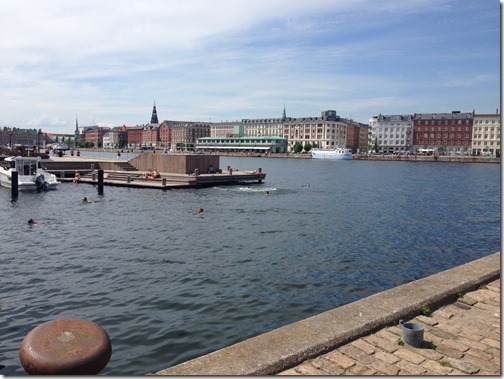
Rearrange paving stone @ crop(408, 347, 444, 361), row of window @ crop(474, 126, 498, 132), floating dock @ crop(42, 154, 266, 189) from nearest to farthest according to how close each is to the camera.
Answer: paving stone @ crop(408, 347, 444, 361) → floating dock @ crop(42, 154, 266, 189) → row of window @ crop(474, 126, 498, 132)

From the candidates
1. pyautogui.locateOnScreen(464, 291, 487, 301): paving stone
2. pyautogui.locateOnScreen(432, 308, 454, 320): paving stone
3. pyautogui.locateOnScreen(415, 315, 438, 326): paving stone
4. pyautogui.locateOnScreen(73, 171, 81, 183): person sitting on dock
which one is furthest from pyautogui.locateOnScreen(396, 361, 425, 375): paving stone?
pyautogui.locateOnScreen(73, 171, 81, 183): person sitting on dock

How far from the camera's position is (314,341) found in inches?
267

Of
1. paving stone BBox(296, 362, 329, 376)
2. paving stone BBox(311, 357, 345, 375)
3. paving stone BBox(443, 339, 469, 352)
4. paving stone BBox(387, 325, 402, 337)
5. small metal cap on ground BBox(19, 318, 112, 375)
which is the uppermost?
small metal cap on ground BBox(19, 318, 112, 375)

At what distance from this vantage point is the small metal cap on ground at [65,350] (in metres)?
5.11

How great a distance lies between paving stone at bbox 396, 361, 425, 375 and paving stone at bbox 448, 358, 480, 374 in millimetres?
522

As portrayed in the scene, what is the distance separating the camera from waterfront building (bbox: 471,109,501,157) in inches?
6501

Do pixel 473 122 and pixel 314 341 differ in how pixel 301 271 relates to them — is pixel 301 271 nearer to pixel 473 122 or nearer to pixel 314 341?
pixel 314 341

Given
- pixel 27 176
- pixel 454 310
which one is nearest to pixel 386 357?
pixel 454 310

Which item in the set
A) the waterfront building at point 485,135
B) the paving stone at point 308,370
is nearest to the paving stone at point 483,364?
the paving stone at point 308,370

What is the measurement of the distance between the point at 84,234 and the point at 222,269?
9.93 metres

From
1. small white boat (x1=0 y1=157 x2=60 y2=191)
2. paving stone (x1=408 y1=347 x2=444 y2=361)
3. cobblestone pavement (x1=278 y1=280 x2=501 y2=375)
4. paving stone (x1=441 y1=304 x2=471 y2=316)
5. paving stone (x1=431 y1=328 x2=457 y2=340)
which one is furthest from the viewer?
small white boat (x1=0 y1=157 x2=60 y2=191)

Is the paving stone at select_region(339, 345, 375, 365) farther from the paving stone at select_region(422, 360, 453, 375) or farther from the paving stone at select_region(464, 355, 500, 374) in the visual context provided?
the paving stone at select_region(464, 355, 500, 374)

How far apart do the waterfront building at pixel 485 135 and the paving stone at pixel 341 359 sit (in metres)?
180

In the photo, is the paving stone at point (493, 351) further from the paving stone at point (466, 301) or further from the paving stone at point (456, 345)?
the paving stone at point (466, 301)
